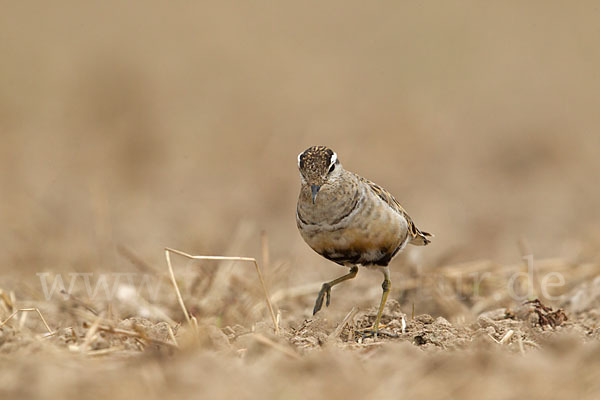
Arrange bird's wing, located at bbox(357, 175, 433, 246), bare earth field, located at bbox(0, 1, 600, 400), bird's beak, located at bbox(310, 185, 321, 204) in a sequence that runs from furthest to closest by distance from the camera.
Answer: bird's wing, located at bbox(357, 175, 433, 246), bird's beak, located at bbox(310, 185, 321, 204), bare earth field, located at bbox(0, 1, 600, 400)

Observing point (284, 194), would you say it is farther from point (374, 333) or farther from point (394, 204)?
point (374, 333)

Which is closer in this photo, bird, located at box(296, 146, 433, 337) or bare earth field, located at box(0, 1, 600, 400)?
bare earth field, located at box(0, 1, 600, 400)

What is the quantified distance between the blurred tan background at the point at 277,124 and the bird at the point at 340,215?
185 cm

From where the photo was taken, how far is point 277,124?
16125 millimetres

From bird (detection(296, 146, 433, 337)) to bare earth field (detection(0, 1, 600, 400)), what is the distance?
443 millimetres

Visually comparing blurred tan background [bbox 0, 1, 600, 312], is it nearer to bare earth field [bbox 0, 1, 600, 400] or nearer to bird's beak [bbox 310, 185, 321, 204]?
bare earth field [bbox 0, 1, 600, 400]

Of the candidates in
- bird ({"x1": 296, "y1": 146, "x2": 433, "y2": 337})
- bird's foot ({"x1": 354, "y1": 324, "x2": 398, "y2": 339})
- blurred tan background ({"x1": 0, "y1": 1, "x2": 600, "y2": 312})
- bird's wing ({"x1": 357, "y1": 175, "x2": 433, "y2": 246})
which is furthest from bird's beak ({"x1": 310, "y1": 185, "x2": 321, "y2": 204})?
blurred tan background ({"x1": 0, "y1": 1, "x2": 600, "y2": 312})

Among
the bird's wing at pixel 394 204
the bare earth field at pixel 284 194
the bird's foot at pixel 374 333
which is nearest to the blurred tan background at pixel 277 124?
the bare earth field at pixel 284 194

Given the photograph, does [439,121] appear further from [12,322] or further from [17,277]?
[12,322]

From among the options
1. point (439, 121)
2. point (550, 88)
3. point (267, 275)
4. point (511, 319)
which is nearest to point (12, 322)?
point (267, 275)

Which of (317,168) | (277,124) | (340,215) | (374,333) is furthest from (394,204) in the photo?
(277,124)

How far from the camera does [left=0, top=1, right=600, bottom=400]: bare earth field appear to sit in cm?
394

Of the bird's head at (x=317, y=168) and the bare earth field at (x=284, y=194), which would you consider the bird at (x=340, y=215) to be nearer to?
the bird's head at (x=317, y=168)

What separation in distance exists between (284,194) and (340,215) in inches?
273
